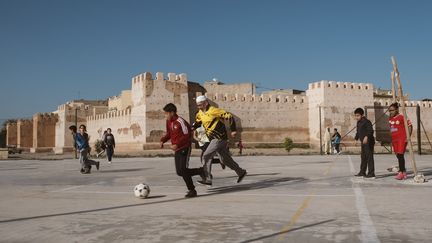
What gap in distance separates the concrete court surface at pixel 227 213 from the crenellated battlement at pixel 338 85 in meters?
36.4

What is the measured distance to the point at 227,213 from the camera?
17.1ft

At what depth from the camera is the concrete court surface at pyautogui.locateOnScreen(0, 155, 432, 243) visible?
13.1ft

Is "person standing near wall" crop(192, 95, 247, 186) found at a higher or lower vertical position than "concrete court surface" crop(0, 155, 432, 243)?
higher

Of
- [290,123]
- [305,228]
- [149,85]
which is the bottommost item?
[305,228]

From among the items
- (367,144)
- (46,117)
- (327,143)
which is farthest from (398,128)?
(46,117)

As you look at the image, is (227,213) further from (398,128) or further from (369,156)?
(398,128)

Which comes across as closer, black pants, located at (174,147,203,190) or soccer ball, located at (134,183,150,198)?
soccer ball, located at (134,183,150,198)

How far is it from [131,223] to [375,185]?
5011mm

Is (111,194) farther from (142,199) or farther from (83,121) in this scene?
(83,121)

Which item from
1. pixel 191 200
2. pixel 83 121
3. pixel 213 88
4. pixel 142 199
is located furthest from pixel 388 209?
pixel 83 121

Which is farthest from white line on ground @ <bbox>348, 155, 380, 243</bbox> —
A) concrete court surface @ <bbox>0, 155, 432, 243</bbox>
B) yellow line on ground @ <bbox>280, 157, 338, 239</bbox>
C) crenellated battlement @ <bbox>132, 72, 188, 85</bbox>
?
crenellated battlement @ <bbox>132, 72, 188, 85</bbox>

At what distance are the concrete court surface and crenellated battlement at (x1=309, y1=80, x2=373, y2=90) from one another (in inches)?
1434

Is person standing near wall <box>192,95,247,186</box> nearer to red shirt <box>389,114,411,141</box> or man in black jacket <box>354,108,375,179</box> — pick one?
man in black jacket <box>354,108,375,179</box>

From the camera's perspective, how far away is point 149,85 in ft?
123
